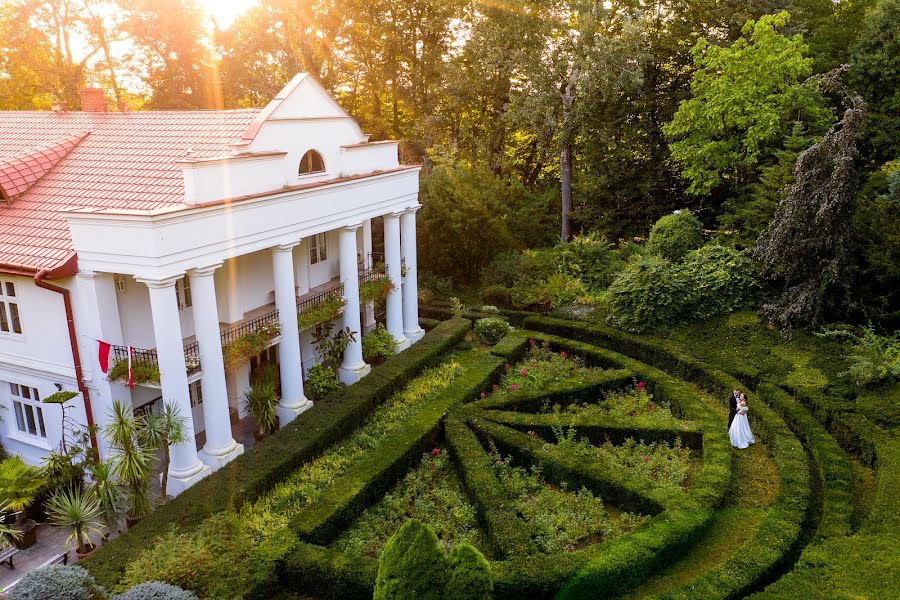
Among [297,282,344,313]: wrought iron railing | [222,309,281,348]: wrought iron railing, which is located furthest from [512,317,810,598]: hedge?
[297,282,344,313]: wrought iron railing

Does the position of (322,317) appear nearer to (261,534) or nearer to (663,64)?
(261,534)

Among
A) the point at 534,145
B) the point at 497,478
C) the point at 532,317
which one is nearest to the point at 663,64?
the point at 534,145

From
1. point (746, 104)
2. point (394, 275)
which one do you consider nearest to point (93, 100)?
point (394, 275)

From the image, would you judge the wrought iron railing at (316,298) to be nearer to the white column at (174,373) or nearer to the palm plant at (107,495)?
the white column at (174,373)

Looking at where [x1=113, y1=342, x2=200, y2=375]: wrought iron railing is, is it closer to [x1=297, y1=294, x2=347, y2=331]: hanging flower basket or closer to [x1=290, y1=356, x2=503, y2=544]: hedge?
[x1=297, y1=294, x2=347, y2=331]: hanging flower basket

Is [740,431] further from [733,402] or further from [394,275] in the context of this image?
[394,275]

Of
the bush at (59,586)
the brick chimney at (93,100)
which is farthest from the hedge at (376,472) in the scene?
the brick chimney at (93,100)
